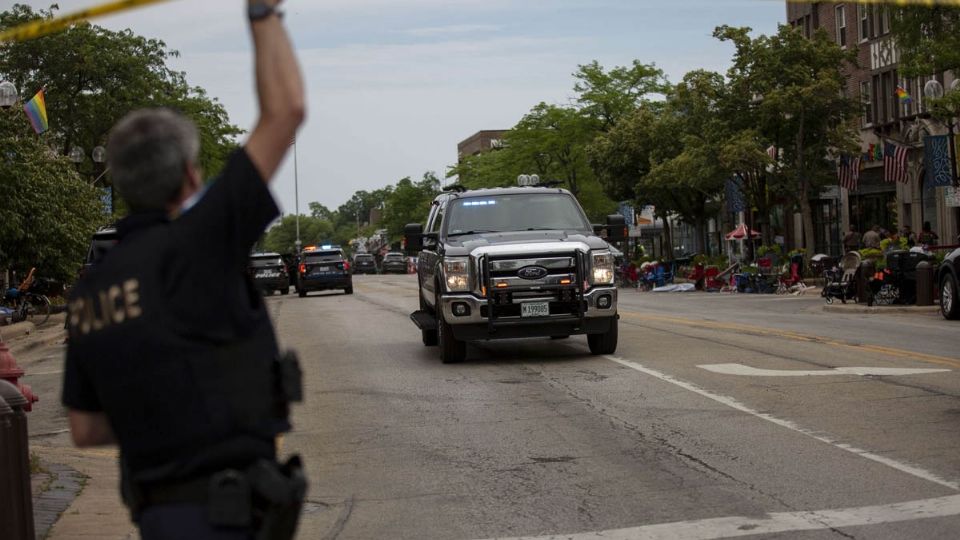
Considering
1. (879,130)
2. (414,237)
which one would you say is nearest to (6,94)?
(414,237)

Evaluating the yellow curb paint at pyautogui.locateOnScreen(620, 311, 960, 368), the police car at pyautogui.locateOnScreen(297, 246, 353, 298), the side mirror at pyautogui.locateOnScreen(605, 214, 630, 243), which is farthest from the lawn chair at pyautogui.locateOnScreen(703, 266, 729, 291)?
the side mirror at pyautogui.locateOnScreen(605, 214, 630, 243)

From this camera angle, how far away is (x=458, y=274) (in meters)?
16.5

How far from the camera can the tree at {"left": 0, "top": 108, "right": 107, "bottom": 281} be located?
3328 cm

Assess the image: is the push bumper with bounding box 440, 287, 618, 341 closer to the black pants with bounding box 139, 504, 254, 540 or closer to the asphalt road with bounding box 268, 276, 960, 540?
the asphalt road with bounding box 268, 276, 960, 540

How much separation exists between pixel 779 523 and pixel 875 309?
22393mm

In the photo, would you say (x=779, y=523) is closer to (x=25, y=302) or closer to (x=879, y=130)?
(x=25, y=302)

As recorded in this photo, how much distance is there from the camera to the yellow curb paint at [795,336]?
16219 millimetres

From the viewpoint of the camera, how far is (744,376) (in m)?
14.5

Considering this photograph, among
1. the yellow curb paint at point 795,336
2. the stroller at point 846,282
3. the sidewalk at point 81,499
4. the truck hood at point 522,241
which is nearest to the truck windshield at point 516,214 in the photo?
the truck hood at point 522,241

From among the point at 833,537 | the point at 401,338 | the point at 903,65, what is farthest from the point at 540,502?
the point at 903,65

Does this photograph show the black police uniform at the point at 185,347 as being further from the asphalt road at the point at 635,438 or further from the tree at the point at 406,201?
the tree at the point at 406,201

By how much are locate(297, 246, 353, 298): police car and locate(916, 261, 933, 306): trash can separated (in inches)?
1003

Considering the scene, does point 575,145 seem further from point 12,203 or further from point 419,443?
point 419,443

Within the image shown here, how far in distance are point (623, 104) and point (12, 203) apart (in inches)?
1617
